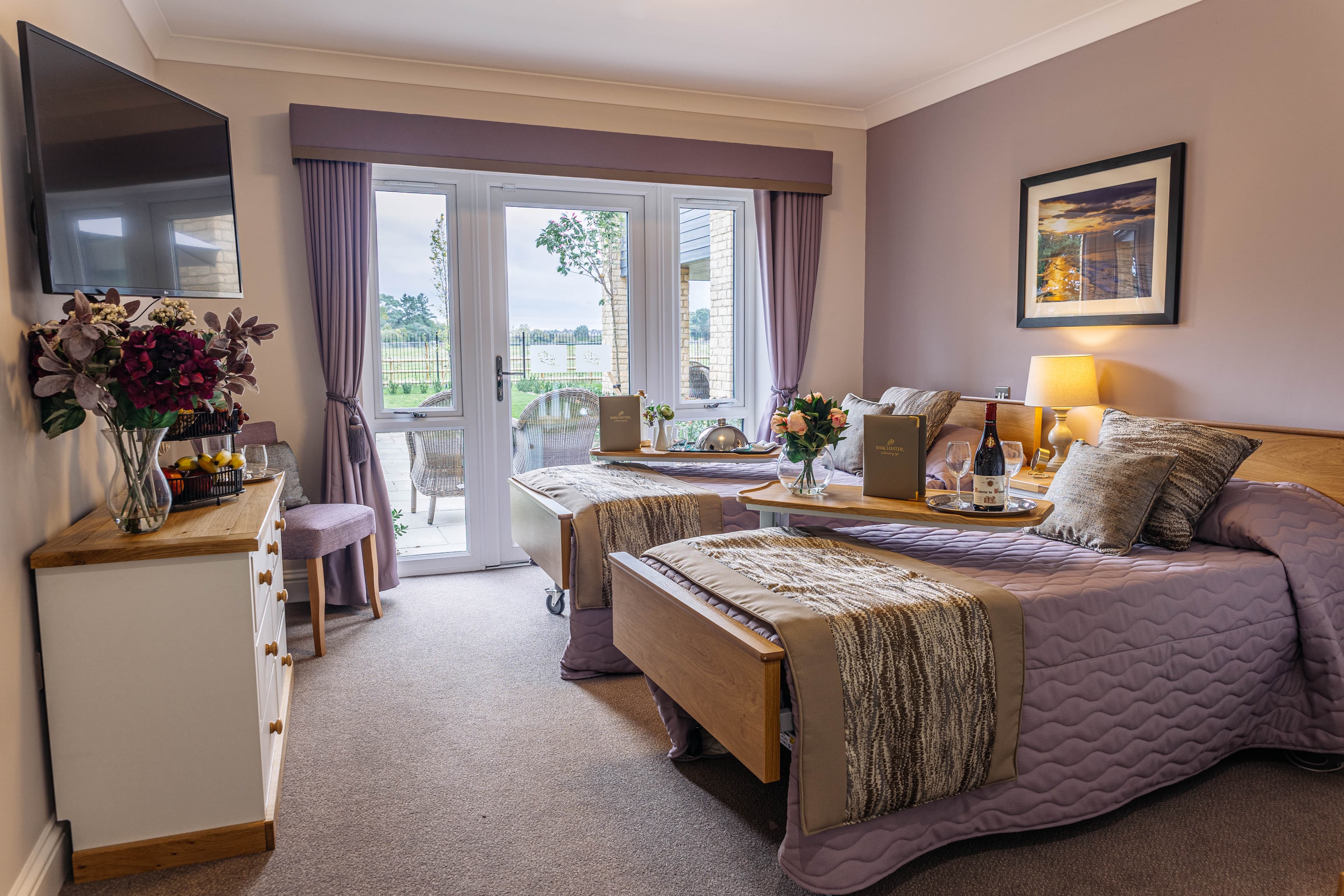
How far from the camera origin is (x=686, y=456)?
12.3ft

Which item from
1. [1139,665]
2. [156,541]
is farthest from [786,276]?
[156,541]

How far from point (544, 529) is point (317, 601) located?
3.21 feet

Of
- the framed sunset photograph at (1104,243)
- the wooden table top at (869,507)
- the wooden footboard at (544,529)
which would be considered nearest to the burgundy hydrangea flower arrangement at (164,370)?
the wooden footboard at (544,529)

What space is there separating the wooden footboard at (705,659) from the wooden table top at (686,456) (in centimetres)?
127

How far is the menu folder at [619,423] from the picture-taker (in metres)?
3.88

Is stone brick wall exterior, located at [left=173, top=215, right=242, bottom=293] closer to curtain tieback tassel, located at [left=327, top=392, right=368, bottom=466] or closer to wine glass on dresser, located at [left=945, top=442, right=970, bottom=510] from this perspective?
curtain tieback tassel, located at [left=327, top=392, right=368, bottom=466]

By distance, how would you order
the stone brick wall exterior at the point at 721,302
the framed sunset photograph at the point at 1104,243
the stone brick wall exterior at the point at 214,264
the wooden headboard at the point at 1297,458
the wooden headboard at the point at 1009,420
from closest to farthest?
1. the stone brick wall exterior at the point at 214,264
2. the wooden headboard at the point at 1297,458
3. the framed sunset photograph at the point at 1104,243
4. the wooden headboard at the point at 1009,420
5. the stone brick wall exterior at the point at 721,302

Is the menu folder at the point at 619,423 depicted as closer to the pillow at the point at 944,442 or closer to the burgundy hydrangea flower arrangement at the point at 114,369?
the pillow at the point at 944,442

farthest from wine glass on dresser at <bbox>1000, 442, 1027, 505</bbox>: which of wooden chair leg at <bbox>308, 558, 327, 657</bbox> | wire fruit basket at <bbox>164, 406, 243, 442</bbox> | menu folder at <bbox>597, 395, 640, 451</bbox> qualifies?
wooden chair leg at <bbox>308, 558, 327, 657</bbox>

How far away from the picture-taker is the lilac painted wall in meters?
2.92

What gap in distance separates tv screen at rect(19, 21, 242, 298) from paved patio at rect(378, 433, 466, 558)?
1.66 m

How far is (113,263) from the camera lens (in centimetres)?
222

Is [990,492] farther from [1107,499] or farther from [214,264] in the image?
[214,264]

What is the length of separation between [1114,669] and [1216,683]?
42cm
